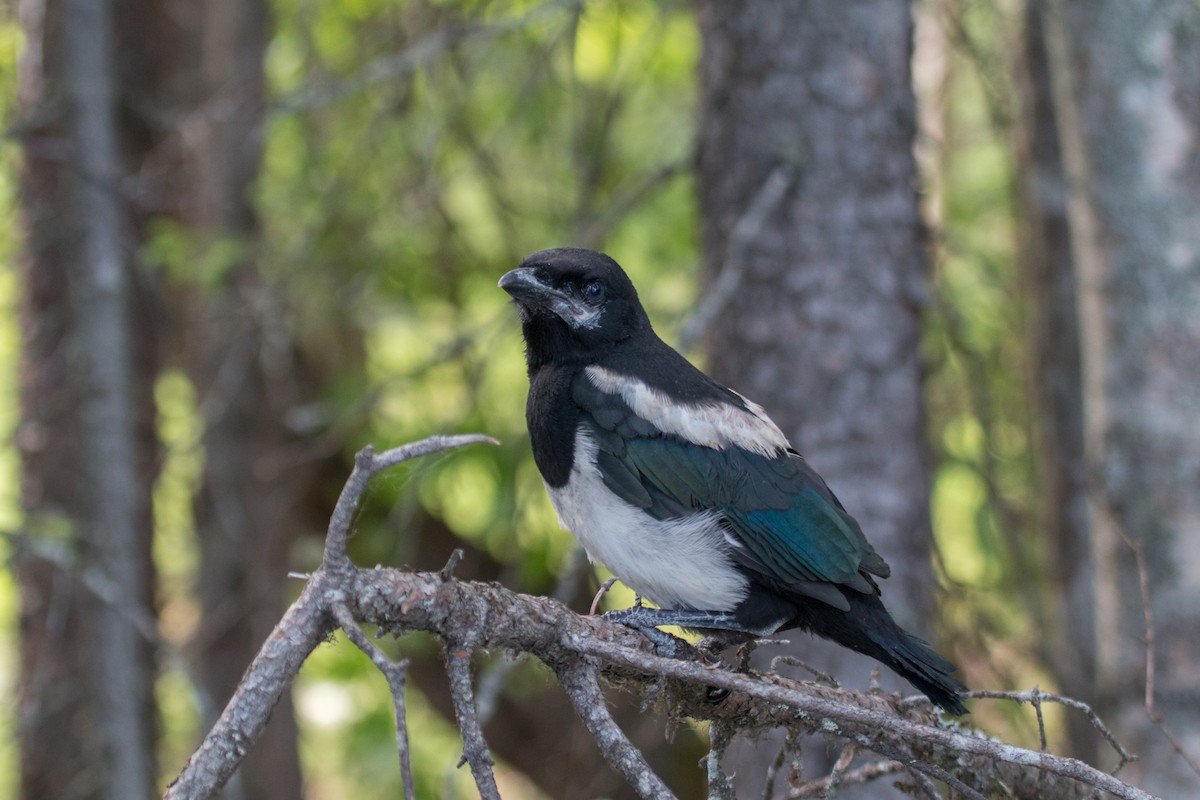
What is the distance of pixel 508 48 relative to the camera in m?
6.10

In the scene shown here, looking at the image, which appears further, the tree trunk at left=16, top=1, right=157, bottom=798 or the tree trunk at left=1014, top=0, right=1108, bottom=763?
the tree trunk at left=1014, top=0, right=1108, bottom=763

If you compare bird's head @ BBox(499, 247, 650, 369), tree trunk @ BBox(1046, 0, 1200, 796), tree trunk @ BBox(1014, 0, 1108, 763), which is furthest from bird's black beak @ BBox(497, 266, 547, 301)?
tree trunk @ BBox(1014, 0, 1108, 763)

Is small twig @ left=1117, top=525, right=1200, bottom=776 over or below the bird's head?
below

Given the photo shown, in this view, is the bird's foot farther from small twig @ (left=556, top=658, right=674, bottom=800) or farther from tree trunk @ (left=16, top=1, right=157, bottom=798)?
tree trunk @ (left=16, top=1, right=157, bottom=798)

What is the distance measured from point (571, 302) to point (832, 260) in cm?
128

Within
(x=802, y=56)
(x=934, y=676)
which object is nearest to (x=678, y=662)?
(x=934, y=676)

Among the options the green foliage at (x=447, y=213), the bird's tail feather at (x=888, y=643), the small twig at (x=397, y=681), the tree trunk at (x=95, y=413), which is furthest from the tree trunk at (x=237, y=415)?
the small twig at (x=397, y=681)

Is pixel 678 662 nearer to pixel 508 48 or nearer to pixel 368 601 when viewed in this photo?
pixel 368 601

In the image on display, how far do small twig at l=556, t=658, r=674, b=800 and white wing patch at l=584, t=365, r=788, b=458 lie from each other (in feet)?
3.78

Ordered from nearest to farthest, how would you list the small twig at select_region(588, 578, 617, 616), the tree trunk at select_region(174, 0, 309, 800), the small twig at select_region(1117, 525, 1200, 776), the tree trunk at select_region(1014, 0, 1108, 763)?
the small twig at select_region(1117, 525, 1200, 776), the small twig at select_region(588, 578, 617, 616), the tree trunk at select_region(1014, 0, 1108, 763), the tree trunk at select_region(174, 0, 309, 800)

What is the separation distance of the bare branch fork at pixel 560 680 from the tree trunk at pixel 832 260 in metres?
1.64

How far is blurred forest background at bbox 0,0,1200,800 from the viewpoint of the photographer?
434 centimetres

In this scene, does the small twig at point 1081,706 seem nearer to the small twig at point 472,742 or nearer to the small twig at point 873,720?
the small twig at point 873,720

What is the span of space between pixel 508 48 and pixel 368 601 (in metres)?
4.64
